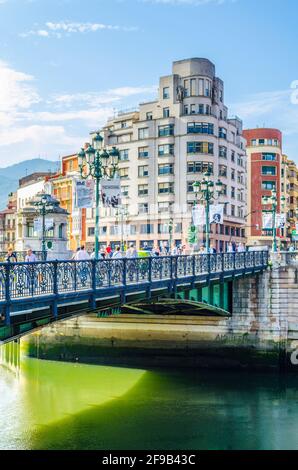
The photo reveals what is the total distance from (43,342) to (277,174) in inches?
2307

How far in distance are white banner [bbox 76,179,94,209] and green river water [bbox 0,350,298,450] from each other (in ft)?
26.2

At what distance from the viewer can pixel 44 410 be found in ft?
84.7

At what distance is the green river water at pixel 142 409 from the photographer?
2145 centimetres

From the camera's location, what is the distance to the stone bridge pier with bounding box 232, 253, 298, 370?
33.1 meters

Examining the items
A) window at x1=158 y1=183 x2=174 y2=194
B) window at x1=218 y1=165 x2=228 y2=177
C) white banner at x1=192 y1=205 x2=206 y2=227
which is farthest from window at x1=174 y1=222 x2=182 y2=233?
white banner at x1=192 y1=205 x2=206 y2=227

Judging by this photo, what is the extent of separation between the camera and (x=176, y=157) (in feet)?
228

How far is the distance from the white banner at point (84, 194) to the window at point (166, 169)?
48105mm

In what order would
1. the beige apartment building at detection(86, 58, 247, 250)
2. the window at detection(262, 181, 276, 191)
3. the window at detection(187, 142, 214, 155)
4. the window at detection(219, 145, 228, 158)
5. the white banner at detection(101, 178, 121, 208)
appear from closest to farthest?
the white banner at detection(101, 178, 121, 208), the window at detection(187, 142, 214, 155), the beige apartment building at detection(86, 58, 247, 250), the window at detection(219, 145, 228, 158), the window at detection(262, 181, 276, 191)

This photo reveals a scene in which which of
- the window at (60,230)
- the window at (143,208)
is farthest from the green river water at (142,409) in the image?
the window at (143,208)

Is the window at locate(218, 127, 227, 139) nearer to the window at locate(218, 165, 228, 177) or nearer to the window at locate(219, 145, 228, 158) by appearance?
the window at locate(219, 145, 228, 158)

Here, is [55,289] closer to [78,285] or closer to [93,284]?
[78,285]

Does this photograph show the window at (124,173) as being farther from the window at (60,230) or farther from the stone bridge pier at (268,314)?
the stone bridge pier at (268,314)
